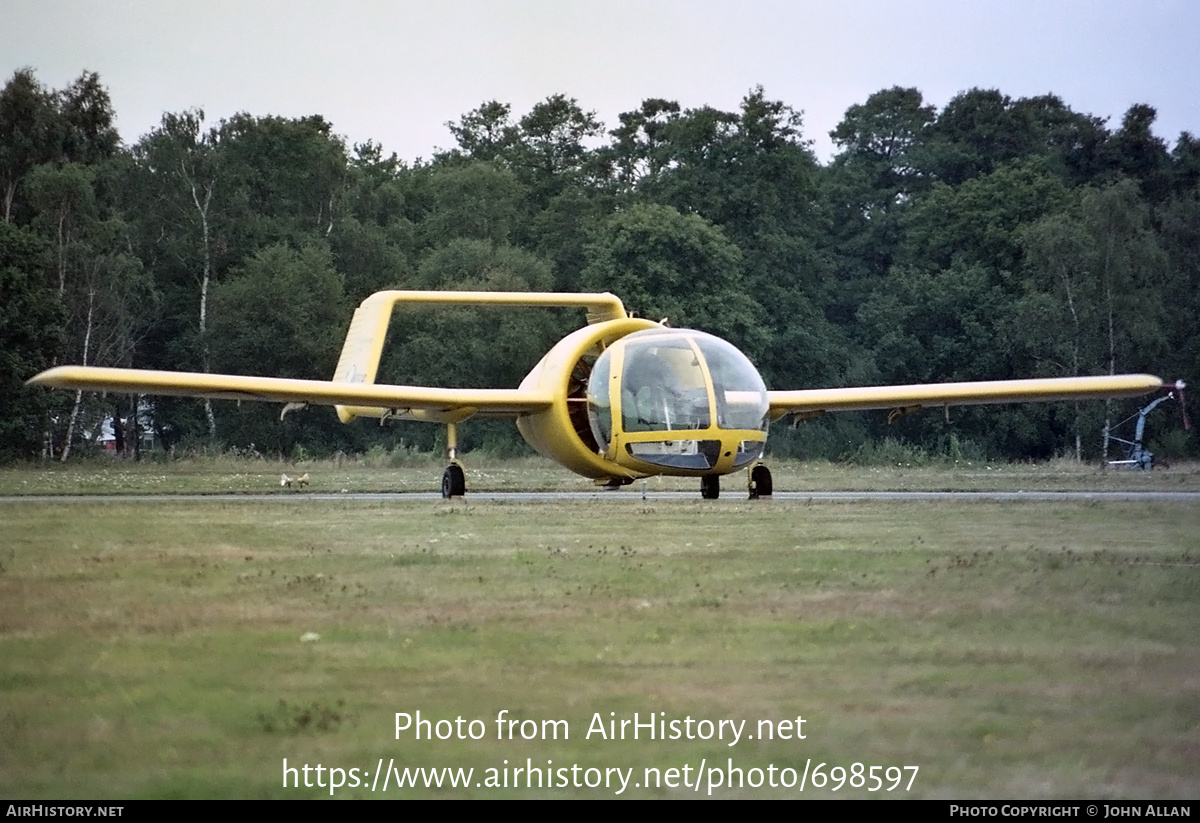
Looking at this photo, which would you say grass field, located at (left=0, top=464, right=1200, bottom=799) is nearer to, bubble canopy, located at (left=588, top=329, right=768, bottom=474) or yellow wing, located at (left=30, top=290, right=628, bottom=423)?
bubble canopy, located at (left=588, top=329, right=768, bottom=474)

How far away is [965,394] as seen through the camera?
938 inches

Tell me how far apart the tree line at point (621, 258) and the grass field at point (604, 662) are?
3709 cm

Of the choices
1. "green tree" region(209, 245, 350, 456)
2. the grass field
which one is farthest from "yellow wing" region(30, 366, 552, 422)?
"green tree" region(209, 245, 350, 456)

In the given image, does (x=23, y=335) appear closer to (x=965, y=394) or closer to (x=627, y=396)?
(x=627, y=396)

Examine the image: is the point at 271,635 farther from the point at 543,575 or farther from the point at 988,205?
the point at 988,205

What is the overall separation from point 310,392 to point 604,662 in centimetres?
1556

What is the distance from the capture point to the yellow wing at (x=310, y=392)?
2177 centimetres

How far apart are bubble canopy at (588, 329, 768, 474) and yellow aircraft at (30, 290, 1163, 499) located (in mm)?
18

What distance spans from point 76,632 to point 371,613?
65.6 inches

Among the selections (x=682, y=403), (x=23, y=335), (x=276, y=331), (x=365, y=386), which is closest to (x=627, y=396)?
(x=682, y=403)

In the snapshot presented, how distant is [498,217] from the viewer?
246 ft

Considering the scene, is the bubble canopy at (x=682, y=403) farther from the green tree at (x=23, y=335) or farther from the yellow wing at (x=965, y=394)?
the green tree at (x=23, y=335)

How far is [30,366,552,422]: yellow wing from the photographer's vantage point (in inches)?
857
